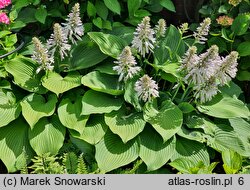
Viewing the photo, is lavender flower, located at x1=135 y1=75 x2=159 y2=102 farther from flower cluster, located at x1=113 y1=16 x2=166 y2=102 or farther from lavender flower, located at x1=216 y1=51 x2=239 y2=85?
lavender flower, located at x1=216 y1=51 x2=239 y2=85

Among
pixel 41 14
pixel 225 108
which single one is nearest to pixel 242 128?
pixel 225 108

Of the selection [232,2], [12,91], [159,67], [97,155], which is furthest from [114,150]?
[232,2]

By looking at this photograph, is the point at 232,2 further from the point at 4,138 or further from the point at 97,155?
the point at 4,138

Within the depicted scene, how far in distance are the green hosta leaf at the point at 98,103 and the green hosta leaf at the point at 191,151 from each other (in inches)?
21.5

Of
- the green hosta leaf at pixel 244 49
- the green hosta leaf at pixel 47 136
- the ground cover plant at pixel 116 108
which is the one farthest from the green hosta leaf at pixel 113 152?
the green hosta leaf at pixel 244 49

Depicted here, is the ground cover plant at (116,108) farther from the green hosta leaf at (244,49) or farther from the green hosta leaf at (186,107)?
the green hosta leaf at (244,49)

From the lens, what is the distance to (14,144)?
3.30 metres

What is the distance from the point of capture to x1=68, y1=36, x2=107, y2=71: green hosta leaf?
3588 millimetres

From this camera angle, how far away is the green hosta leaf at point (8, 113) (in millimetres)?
3253

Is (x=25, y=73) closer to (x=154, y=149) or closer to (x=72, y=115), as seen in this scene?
(x=72, y=115)

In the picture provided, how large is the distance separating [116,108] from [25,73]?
784mm

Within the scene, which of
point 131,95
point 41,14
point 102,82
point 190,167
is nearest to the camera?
point 190,167

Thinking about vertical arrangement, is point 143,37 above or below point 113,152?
above

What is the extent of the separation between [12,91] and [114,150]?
3.18 ft
